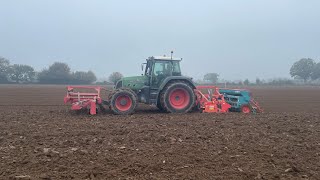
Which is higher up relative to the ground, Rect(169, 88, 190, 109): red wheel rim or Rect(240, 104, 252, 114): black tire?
Rect(169, 88, 190, 109): red wheel rim

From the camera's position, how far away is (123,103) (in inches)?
519

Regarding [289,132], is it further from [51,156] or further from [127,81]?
[127,81]

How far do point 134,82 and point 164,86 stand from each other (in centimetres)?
130

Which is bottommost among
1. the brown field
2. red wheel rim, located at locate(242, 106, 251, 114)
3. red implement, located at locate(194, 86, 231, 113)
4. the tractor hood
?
the brown field

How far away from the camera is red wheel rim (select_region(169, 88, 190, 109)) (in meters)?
14.0

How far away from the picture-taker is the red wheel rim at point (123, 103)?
13.2m

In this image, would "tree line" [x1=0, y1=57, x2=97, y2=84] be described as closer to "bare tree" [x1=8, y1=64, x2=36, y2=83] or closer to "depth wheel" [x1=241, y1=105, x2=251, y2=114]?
"bare tree" [x1=8, y1=64, x2=36, y2=83]

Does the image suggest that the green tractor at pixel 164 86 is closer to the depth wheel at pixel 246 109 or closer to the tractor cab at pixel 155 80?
the tractor cab at pixel 155 80

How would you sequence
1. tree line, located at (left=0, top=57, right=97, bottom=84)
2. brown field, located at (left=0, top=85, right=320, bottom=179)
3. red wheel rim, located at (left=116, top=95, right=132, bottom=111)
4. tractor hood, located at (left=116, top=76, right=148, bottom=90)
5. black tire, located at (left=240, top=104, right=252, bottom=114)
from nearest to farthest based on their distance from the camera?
brown field, located at (left=0, top=85, right=320, bottom=179) < red wheel rim, located at (left=116, top=95, right=132, bottom=111) < tractor hood, located at (left=116, top=76, right=148, bottom=90) < black tire, located at (left=240, top=104, right=252, bottom=114) < tree line, located at (left=0, top=57, right=97, bottom=84)

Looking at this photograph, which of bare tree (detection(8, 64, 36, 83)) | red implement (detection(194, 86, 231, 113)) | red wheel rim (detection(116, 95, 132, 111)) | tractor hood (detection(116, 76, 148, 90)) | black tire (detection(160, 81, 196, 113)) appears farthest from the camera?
bare tree (detection(8, 64, 36, 83))

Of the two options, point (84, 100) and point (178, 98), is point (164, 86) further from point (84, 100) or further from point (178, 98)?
point (84, 100)

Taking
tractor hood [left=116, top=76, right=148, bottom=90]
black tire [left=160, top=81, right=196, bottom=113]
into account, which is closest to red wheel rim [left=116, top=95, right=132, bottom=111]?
tractor hood [left=116, top=76, right=148, bottom=90]

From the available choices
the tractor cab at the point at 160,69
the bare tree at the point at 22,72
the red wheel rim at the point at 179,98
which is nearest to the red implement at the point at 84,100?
the tractor cab at the point at 160,69

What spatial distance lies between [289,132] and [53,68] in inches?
2206
